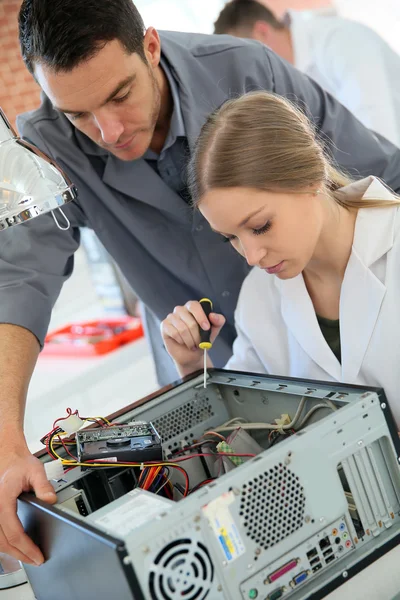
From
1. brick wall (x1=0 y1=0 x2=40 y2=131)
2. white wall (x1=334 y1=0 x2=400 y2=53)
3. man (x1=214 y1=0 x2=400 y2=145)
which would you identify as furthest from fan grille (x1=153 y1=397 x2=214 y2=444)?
white wall (x1=334 y1=0 x2=400 y2=53)

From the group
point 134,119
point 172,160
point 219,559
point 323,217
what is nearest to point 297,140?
point 323,217

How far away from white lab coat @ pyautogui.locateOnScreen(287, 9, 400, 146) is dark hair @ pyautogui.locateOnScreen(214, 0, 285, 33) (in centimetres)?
20

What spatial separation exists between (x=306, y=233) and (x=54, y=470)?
0.61 meters

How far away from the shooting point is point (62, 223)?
171 cm

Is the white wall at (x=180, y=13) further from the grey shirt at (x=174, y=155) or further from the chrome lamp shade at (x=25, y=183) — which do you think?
the chrome lamp shade at (x=25, y=183)

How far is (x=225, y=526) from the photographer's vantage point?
0.88m

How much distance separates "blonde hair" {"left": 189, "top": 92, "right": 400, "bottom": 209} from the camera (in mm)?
1286

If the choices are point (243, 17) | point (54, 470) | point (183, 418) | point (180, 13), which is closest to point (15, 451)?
point (54, 470)

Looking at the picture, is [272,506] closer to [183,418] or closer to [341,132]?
[183,418]

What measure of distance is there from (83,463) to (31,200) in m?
0.39

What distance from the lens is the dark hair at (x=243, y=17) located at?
301cm

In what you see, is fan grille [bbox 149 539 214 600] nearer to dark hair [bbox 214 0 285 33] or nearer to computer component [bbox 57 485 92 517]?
computer component [bbox 57 485 92 517]

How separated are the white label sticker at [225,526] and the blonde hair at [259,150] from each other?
1.97 ft

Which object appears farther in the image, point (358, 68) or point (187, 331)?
point (358, 68)
